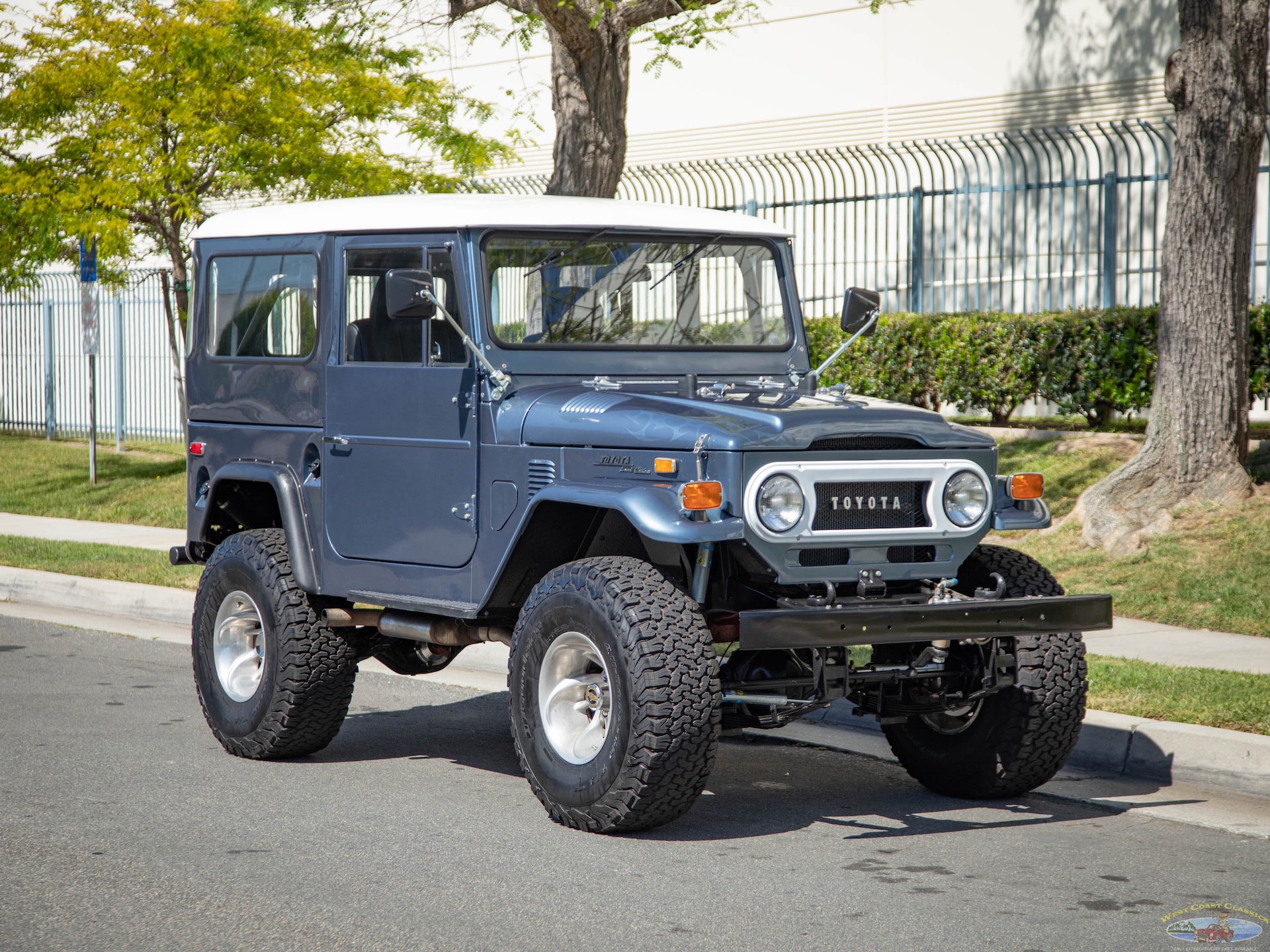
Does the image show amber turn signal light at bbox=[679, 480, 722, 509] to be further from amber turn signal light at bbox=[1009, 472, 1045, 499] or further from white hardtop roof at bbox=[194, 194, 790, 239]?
white hardtop roof at bbox=[194, 194, 790, 239]

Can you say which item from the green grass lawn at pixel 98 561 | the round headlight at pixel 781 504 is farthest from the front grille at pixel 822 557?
the green grass lawn at pixel 98 561

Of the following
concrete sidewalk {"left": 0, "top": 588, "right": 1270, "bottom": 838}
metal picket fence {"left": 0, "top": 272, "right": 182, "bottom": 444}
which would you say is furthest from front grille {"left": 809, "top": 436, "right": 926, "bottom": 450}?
metal picket fence {"left": 0, "top": 272, "right": 182, "bottom": 444}

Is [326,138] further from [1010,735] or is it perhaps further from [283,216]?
[1010,735]

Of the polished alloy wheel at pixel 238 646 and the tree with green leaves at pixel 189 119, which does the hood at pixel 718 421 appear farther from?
the tree with green leaves at pixel 189 119

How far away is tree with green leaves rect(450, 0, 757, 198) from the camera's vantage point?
12.5 m

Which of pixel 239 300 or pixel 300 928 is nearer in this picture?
pixel 300 928

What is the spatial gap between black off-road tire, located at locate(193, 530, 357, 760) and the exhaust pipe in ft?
0.29

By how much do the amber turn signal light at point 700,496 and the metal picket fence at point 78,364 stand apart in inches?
741

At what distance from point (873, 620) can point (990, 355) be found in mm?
9414

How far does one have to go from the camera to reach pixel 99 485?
59.9 feet

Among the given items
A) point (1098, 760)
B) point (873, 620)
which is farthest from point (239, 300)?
point (1098, 760)

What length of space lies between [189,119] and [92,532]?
4462 mm

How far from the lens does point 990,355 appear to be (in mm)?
14250

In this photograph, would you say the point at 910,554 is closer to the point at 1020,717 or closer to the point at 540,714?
the point at 1020,717
